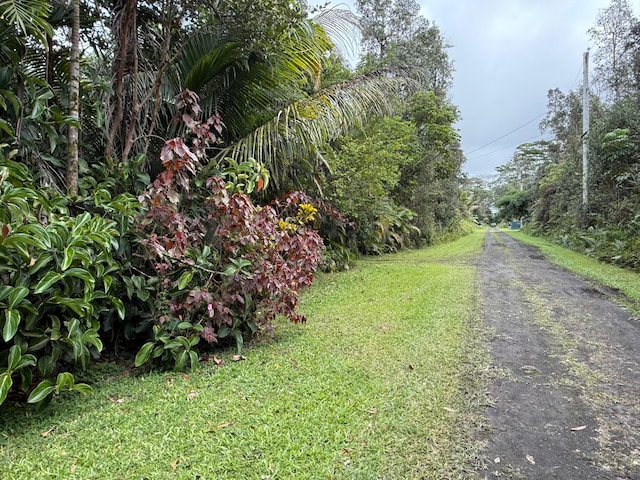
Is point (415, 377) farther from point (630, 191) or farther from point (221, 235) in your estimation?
point (630, 191)

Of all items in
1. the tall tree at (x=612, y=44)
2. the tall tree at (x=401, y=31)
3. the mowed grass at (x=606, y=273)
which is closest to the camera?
the mowed grass at (x=606, y=273)

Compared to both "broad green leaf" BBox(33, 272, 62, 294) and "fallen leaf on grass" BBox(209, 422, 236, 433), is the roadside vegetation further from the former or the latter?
"broad green leaf" BBox(33, 272, 62, 294)

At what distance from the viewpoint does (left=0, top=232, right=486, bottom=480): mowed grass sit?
1.81 meters

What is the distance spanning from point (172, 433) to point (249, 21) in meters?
3.31

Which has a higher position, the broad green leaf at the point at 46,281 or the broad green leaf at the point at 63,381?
the broad green leaf at the point at 46,281

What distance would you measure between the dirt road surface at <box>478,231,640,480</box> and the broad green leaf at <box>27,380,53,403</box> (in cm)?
227

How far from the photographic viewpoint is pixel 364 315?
4.55 meters

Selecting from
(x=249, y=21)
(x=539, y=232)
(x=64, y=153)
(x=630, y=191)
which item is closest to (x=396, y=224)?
(x=630, y=191)

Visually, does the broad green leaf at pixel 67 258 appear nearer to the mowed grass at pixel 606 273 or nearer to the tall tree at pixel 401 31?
the mowed grass at pixel 606 273

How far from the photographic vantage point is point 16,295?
195 cm

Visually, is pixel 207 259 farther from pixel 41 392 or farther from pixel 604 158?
pixel 604 158

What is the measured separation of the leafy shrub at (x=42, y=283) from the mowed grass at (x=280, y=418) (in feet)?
1.00

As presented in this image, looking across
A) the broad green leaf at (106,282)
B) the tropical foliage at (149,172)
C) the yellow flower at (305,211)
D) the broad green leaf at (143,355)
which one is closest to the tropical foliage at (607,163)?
the yellow flower at (305,211)

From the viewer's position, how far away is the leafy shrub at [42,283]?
1980 millimetres
